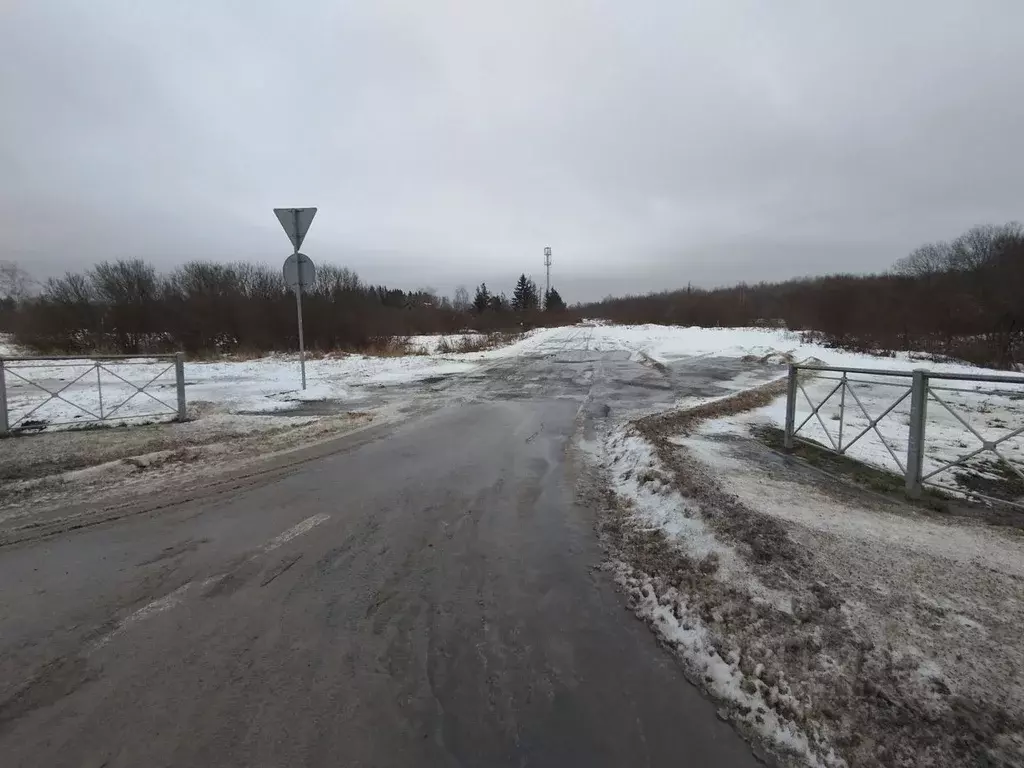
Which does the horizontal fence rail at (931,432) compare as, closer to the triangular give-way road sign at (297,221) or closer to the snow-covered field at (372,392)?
the snow-covered field at (372,392)

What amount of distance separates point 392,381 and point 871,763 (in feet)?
45.6

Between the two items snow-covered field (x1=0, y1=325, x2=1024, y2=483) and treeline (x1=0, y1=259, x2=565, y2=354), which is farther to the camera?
treeline (x1=0, y1=259, x2=565, y2=354)

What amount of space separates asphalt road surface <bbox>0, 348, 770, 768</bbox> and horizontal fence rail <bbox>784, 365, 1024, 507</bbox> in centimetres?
381

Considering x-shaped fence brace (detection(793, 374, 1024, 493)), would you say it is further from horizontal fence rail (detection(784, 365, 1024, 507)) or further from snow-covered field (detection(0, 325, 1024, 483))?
snow-covered field (detection(0, 325, 1024, 483))

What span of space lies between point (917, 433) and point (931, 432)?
4238mm

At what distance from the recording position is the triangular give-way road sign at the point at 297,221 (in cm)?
1140

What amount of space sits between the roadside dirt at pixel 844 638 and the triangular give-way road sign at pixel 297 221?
33.3 ft

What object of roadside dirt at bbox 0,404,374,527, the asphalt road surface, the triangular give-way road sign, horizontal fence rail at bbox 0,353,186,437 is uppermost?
the triangular give-way road sign

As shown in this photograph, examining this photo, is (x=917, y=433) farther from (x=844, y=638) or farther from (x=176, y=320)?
(x=176, y=320)

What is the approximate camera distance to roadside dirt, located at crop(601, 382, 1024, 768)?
2.17 m

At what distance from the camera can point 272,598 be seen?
3281mm

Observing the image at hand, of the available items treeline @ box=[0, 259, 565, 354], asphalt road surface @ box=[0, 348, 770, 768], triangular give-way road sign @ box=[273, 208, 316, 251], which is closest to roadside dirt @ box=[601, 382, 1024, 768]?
asphalt road surface @ box=[0, 348, 770, 768]

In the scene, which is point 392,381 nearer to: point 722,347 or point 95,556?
point 95,556

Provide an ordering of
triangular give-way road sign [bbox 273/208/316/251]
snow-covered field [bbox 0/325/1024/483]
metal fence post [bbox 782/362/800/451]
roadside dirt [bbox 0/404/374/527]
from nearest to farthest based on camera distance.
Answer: roadside dirt [bbox 0/404/374/527] < metal fence post [bbox 782/362/800/451] < snow-covered field [bbox 0/325/1024/483] < triangular give-way road sign [bbox 273/208/316/251]
